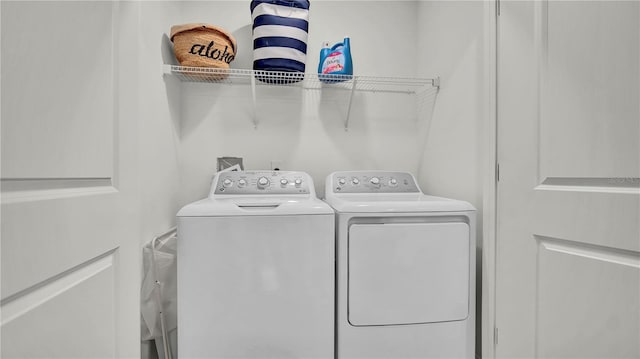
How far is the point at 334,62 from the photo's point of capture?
188 centimetres

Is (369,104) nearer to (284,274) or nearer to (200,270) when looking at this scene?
(284,274)

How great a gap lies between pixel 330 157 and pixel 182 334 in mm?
1327

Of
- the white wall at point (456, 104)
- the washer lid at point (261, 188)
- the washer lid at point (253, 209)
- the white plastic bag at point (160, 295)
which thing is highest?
the white wall at point (456, 104)

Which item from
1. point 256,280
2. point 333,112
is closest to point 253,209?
point 256,280

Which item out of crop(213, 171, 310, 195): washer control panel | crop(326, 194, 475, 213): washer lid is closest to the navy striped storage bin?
crop(213, 171, 310, 195): washer control panel

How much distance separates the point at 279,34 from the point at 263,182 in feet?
2.78

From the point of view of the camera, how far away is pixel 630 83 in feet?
2.88

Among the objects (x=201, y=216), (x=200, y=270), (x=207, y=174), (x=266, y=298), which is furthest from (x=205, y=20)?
(x=266, y=298)

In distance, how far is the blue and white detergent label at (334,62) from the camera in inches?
73.5

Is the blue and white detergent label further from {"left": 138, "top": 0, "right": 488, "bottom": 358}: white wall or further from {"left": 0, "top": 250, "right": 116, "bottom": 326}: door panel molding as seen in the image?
{"left": 0, "top": 250, "right": 116, "bottom": 326}: door panel molding

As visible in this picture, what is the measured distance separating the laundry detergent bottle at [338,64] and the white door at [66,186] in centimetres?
117

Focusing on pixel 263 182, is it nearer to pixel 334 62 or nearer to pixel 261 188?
pixel 261 188

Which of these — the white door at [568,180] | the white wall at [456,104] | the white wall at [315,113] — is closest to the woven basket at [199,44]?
the white wall at [315,113]

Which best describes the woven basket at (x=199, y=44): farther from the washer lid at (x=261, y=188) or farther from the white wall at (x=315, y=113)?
the washer lid at (x=261, y=188)
